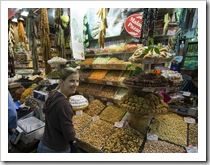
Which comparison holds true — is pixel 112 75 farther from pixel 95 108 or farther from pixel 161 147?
pixel 161 147

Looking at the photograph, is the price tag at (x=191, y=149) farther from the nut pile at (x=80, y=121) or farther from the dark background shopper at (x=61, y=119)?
the nut pile at (x=80, y=121)

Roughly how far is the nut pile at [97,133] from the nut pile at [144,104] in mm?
612

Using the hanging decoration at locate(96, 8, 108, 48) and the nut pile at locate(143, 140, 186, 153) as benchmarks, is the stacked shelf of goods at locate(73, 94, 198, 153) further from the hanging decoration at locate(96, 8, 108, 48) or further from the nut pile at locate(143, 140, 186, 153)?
the hanging decoration at locate(96, 8, 108, 48)

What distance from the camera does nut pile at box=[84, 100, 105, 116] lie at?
8.11 ft

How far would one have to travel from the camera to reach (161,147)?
5.09 feet

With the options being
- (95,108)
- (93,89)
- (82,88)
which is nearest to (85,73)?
(82,88)

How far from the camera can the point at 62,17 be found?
2.44 meters

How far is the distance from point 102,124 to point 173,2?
1.95m

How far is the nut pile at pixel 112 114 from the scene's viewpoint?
7.29 ft

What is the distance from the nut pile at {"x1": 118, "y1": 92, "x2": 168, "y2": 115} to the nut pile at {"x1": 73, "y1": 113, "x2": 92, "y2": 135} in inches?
35.8

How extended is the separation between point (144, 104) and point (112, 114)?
98cm

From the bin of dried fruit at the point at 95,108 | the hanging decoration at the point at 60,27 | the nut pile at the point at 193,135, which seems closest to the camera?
the nut pile at the point at 193,135

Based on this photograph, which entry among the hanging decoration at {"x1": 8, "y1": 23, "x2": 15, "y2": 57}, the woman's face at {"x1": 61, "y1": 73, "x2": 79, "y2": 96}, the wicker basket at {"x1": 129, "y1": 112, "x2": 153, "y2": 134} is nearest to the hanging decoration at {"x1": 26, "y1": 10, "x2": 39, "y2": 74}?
the hanging decoration at {"x1": 8, "y1": 23, "x2": 15, "y2": 57}

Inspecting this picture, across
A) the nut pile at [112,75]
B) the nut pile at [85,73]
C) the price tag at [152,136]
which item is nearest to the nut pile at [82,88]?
the nut pile at [85,73]
